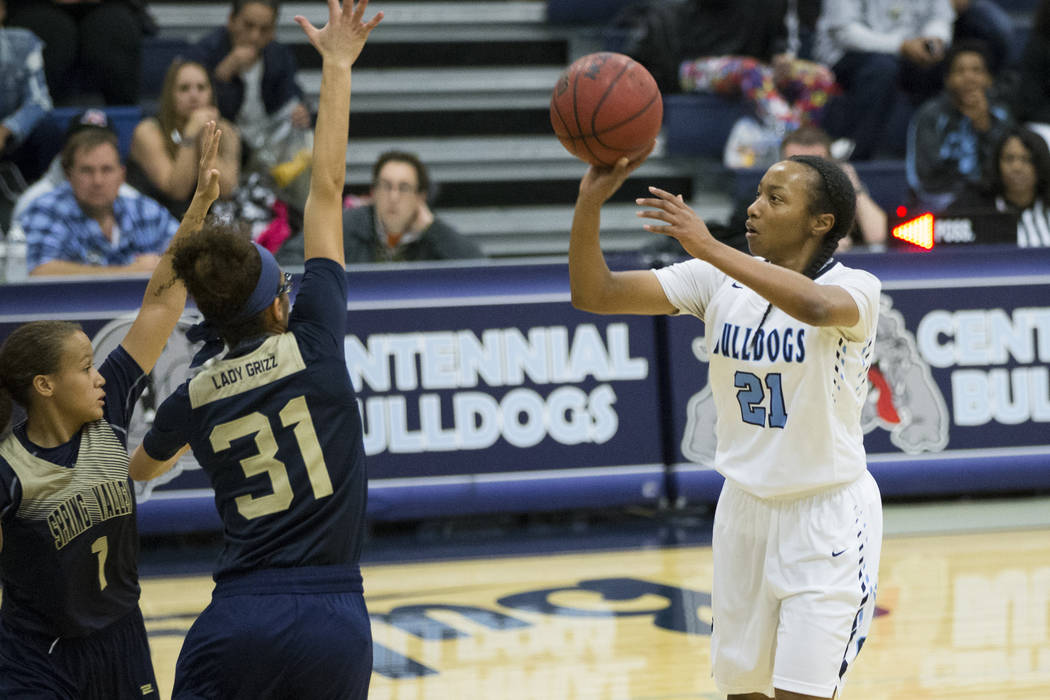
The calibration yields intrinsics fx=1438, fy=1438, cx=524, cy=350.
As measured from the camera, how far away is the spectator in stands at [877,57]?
11.5 metres

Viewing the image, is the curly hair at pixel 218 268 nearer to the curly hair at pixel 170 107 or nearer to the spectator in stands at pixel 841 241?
the spectator in stands at pixel 841 241

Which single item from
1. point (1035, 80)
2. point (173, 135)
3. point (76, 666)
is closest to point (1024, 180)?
point (1035, 80)

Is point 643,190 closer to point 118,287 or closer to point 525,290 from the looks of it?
point 525,290

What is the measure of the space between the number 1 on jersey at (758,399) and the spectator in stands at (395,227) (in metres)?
4.69

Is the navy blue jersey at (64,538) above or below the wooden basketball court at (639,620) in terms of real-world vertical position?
above

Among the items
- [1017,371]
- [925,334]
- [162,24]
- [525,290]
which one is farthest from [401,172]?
[162,24]

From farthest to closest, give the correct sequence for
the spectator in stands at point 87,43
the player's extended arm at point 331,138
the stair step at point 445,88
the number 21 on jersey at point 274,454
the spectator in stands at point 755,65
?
the stair step at point 445,88 < the spectator in stands at point 755,65 < the spectator in stands at point 87,43 < the player's extended arm at point 331,138 < the number 21 on jersey at point 274,454

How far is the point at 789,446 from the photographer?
3812mm

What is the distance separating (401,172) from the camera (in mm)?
8406

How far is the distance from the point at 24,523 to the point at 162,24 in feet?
30.7

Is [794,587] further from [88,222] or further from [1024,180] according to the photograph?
[1024,180]

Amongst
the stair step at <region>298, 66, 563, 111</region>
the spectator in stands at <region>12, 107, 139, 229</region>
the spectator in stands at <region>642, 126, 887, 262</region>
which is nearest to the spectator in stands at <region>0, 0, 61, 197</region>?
the spectator in stands at <region>12, 107, 139, 229</region>

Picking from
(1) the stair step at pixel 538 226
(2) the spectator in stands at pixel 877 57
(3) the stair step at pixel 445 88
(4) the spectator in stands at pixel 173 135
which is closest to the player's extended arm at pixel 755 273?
(4) the spectator in stands at pixel 173 135

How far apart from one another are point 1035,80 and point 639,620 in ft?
23.1
